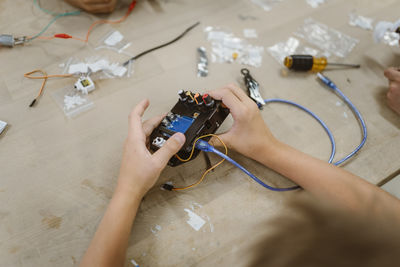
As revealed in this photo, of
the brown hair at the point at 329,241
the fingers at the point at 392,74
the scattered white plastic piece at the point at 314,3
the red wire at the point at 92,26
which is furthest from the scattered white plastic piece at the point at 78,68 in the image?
the fingers at the point at 392,74

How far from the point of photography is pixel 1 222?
30.2 inches

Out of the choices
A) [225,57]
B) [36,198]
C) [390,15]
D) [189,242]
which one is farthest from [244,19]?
[36,198]

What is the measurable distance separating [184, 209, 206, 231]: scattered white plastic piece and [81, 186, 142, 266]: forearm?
0.17 meters

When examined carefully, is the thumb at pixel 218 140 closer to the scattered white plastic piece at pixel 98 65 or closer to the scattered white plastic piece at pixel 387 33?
the scattered white plastic piece at pixel 98 65

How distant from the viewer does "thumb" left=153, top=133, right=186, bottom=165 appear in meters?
0.73

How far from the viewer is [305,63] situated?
42.8 inches

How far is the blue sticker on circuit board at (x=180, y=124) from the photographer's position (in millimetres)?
807

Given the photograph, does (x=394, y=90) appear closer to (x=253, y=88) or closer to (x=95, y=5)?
(x=253, y=88)

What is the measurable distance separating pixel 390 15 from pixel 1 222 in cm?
180

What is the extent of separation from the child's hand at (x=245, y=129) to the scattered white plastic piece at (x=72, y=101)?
50 cm

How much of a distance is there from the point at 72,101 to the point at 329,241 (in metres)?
0.93

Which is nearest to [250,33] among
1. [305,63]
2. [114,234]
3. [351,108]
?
[305,63]

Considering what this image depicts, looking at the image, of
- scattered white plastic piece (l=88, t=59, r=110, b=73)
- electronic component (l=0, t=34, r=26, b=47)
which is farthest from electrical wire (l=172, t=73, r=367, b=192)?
electronic component (l=0, t=34, r=26, b=47)

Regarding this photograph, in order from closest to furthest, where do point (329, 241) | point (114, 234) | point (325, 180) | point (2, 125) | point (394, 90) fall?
point (329, 241) < point (114, 234) < point (325, 180) < point (2, 125) < point (394, 90)
